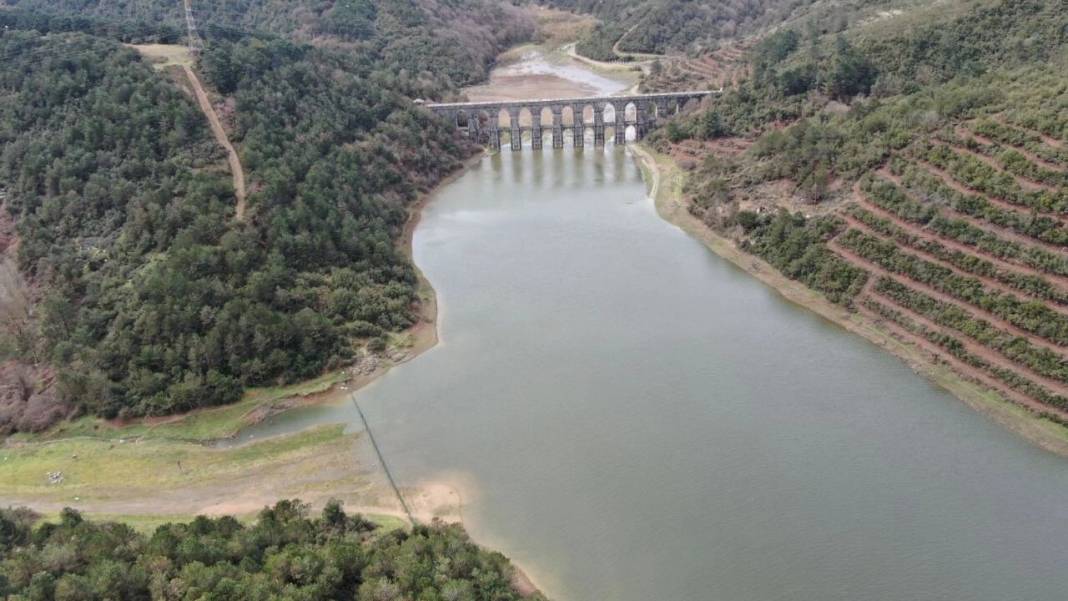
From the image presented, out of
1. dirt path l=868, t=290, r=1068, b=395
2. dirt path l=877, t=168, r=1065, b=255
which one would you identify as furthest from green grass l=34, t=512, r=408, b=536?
dirt path l=877, t=168, r=1065, b=255

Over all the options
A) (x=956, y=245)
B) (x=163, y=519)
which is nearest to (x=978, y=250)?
(x=956, y=245)

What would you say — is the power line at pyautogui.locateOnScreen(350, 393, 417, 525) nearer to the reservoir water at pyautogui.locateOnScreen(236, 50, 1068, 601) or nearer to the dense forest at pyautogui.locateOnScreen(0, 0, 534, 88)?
the reservoir water at pyautogui.locateOnScreen(236, 50, 1068, 601)

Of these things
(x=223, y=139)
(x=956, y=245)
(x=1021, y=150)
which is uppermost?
(x=1021, y=150)

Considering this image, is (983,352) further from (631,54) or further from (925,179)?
(631,54)

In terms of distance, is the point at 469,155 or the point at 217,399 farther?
the point at 469,155

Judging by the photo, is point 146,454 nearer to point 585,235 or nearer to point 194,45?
point 585,235

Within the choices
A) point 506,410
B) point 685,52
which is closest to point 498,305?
point 506,410
